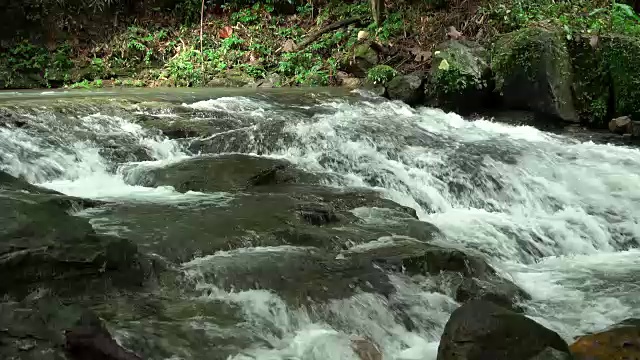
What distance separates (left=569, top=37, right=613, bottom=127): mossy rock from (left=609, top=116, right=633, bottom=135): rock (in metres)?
0.27

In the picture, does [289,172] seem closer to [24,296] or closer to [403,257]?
[403,257]

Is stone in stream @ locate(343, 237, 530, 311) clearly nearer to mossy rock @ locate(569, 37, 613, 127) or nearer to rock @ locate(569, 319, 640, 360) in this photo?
rock @ locate(569, 319, 640, 360)

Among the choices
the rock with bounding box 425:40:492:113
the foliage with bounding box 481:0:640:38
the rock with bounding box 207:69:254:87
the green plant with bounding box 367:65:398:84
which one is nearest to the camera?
the rock with bounding box 425:40:492:113

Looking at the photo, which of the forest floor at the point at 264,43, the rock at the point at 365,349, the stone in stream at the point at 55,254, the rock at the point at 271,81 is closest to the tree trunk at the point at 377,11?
the forest floor at the point at 264,43

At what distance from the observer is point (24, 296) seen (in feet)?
10.7

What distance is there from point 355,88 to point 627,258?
25.5ft

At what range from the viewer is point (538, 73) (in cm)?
1030

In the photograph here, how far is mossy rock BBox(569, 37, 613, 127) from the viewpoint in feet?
33.8

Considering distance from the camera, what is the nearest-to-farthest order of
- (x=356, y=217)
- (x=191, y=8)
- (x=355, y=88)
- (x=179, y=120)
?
(x=356, y=217), (x=179, y=120), (x=355, y=88), (x=191, y=8)

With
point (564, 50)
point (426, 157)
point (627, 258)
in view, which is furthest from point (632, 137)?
point (627, 258)

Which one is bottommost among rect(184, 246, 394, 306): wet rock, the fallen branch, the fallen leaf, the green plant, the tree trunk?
rect(184, 246, 394, 306): wet rock

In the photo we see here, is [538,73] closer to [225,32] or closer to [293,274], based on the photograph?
[293,274]

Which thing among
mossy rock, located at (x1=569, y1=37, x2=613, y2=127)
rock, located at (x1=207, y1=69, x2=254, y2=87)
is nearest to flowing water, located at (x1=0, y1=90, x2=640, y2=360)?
mossy rock, located at (x1=569, y1=37, x2=613, y2=127)

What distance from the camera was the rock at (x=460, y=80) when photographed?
10.8 m
